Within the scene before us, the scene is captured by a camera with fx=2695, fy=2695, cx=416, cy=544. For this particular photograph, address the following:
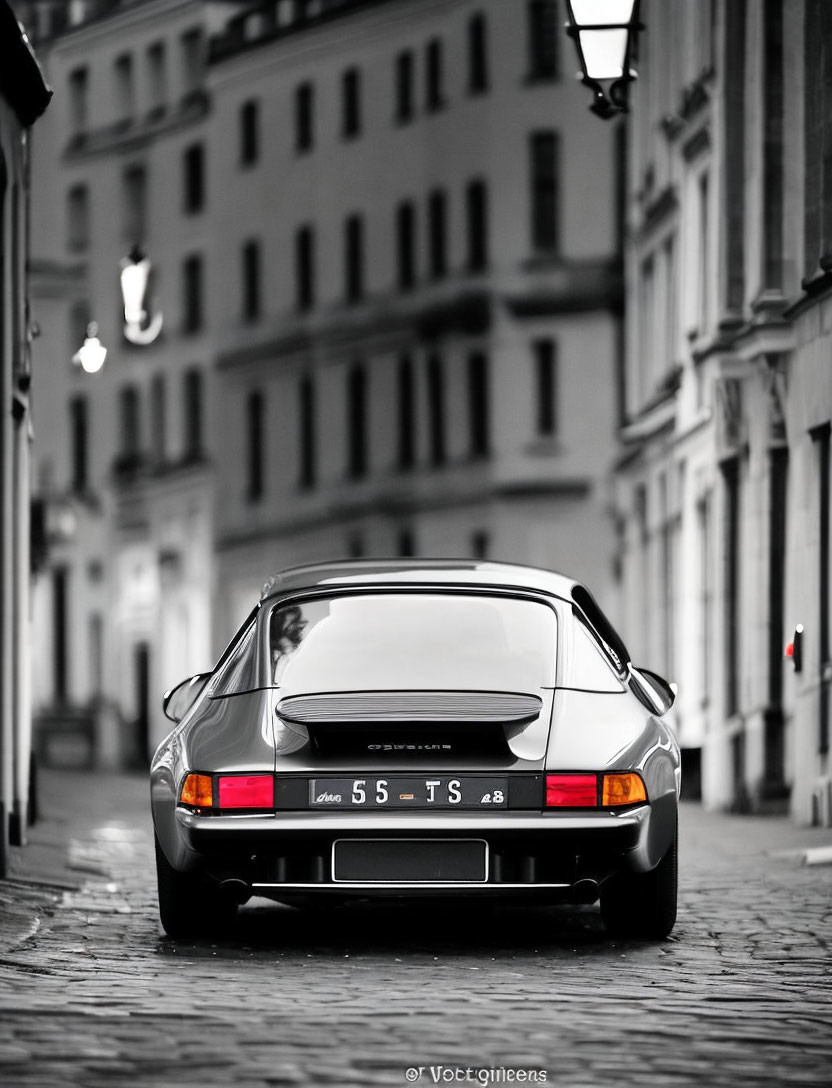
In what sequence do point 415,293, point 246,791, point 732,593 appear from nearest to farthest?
point 246,791 → point 732,593 → point 415,293

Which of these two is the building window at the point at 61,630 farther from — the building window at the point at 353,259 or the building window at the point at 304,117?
the building window at the point at 304,117

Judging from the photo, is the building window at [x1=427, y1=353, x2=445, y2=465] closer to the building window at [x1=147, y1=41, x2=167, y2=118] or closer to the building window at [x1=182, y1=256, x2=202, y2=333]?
the building window at [x1=182, y1=256, x2=202, y2=333]

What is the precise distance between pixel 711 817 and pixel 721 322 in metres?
4.96

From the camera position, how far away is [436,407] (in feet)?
162

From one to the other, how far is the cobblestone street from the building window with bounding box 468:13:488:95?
3539cm

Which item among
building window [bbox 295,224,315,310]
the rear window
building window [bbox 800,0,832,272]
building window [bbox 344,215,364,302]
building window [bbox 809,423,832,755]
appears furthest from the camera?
building window [bbox 295,224,315,310]

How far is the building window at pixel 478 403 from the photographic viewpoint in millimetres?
48125

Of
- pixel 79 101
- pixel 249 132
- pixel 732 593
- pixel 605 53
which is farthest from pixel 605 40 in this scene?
pixel 79 101

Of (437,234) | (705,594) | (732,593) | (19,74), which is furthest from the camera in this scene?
(437,234)

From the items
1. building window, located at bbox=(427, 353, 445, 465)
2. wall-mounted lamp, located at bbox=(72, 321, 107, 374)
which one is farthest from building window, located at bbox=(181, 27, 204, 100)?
wall-mounted lamp, located at bbox=(72, 321, 107, 374)

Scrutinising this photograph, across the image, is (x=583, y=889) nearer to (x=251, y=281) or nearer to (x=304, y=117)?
(x=304, y=117)

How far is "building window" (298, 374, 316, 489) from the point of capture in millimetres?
53188

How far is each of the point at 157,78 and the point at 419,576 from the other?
4919 centimetres

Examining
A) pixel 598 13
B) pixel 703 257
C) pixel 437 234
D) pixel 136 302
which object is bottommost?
pixel 136 302
